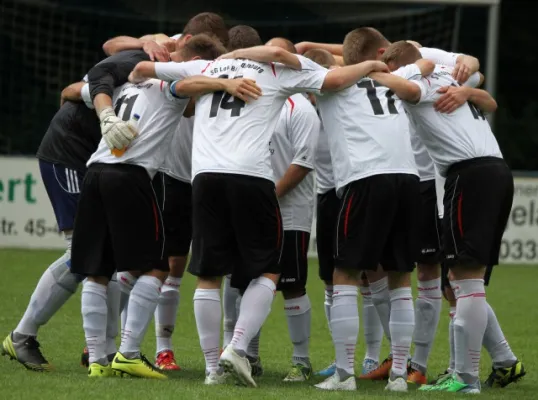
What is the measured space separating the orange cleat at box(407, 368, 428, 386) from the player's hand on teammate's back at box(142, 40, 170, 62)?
253 cm

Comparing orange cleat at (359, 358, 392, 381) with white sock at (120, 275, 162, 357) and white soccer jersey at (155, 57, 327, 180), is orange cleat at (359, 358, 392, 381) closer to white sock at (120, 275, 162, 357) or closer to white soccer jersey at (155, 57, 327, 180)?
white sock at (120, 275, 162, 357)

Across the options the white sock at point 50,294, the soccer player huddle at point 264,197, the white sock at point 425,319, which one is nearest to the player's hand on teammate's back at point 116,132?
the soccer player huddle at point 264,197

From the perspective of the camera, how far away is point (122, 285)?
27.9ft

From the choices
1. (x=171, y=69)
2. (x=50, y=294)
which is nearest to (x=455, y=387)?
(x=171, y=69)

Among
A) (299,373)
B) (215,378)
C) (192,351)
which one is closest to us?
(215,378)

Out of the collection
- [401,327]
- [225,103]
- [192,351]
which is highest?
[225,103]

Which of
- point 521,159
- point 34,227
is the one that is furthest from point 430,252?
point 521,159

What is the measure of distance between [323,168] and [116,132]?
68.3 inches

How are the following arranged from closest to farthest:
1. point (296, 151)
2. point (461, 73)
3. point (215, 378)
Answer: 1. point (215, 378)
2. point (461, 73)
3. point (296, 151)

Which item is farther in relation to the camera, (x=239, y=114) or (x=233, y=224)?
(x=239, y=114)

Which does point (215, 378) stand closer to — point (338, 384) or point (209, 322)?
point (209, 322)

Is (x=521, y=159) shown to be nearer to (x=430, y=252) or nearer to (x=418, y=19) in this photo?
(x=418, y=19)

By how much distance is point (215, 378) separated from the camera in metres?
7.46

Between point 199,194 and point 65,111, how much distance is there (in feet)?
5.55
